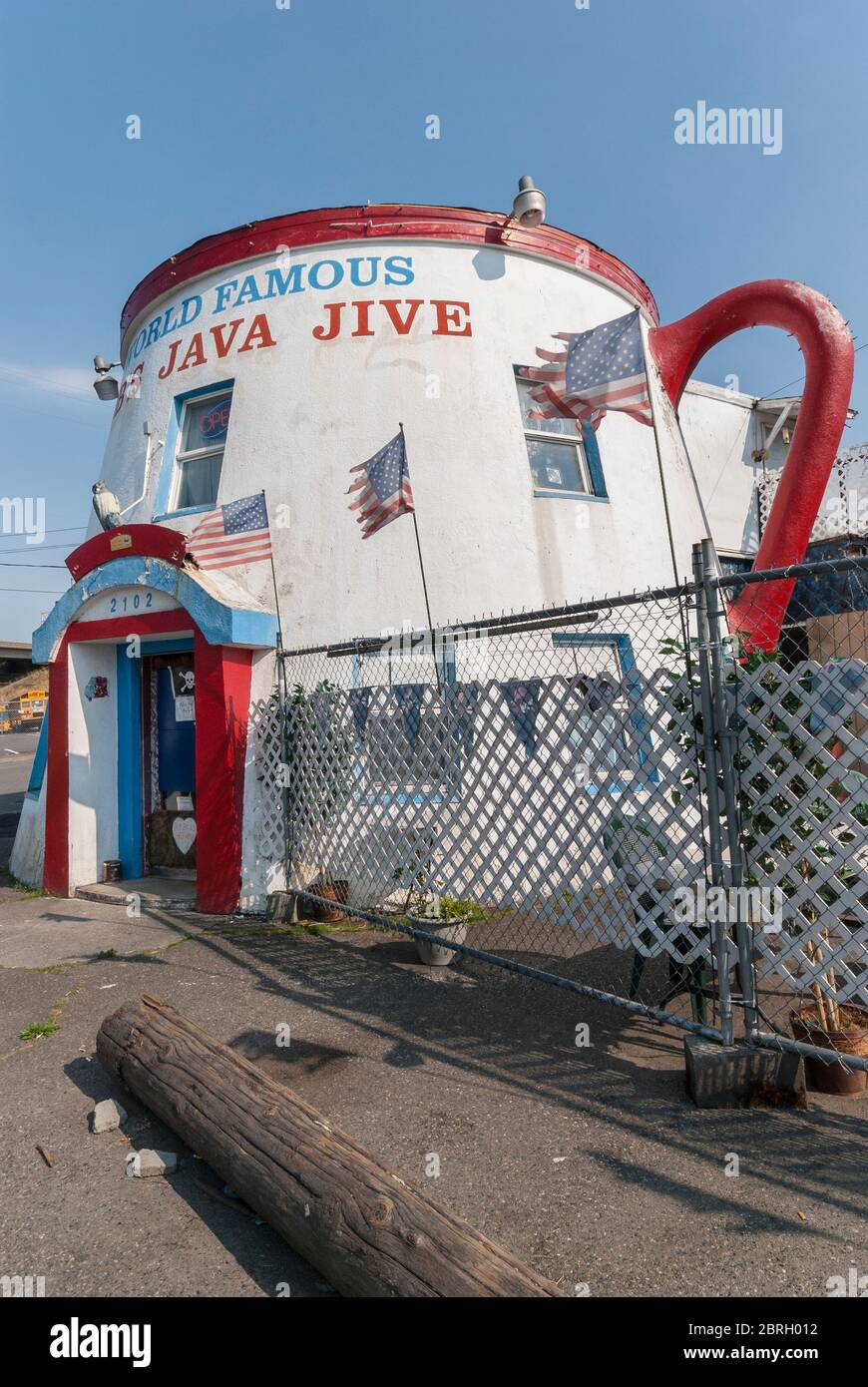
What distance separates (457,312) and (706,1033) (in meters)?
7.21

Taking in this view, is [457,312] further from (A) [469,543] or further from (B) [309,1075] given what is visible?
(B) [309,1075]

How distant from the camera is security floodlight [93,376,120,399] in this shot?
1039 cm

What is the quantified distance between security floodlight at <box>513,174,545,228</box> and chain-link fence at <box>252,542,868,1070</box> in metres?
4.40

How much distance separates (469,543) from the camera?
774 cm

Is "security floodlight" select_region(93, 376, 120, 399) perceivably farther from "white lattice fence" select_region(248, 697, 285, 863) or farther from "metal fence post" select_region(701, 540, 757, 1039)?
"metal fence post" select_region(701, 540, 757, 1039)

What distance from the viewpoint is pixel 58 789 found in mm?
8500

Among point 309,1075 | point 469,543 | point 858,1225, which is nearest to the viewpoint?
point 858,1225

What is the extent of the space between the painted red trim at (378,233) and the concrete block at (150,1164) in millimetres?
8393

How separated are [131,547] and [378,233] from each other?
4.19 metres

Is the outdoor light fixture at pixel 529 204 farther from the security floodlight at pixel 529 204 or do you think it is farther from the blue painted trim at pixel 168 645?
the blue painted trim at pixel 168 645

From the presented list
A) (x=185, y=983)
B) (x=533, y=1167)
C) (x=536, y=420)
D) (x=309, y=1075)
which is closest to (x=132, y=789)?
(x=185, y=983)

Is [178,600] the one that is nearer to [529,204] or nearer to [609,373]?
[609,373]

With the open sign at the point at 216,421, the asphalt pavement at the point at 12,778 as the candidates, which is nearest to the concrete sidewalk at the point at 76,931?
the asphalt pavement at the point at 12,778
